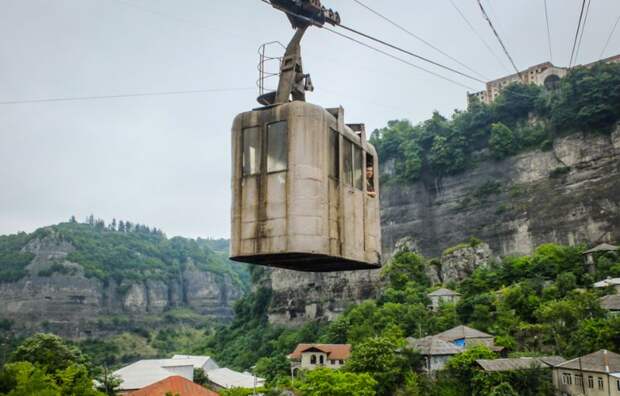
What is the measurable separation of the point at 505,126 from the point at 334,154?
184 feet

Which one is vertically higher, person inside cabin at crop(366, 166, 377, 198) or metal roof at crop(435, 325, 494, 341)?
person inside cabin at crop(366, 166, 377, 198)

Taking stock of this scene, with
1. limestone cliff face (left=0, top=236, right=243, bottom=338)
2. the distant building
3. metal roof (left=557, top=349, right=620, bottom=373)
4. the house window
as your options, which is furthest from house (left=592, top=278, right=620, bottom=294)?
limestone cliff face (left=0, top=236, right=243, bottom=338)

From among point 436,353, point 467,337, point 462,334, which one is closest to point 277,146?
point 436,353

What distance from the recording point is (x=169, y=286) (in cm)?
12731

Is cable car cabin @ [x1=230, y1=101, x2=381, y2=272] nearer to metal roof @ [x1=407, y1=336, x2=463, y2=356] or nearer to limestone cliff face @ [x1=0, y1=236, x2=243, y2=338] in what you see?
metal roof @ [x1=407, y1=336, x2=463, y2=356]

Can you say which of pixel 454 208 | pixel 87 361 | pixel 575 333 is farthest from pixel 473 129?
pixel 87 361

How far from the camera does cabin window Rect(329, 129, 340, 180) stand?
20.9ft

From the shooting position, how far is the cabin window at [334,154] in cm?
636

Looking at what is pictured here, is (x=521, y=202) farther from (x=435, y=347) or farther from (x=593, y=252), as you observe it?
(x=435, y=347)

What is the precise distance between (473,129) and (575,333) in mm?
33323

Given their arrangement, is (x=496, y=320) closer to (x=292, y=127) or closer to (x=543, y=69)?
(x=292, y=127)

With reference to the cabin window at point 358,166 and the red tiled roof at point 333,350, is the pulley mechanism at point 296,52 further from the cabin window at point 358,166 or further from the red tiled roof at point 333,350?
the red tiled roof at point 333,350

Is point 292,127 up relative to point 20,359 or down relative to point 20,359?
up

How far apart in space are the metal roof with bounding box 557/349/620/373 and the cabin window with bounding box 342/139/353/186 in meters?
25.2
